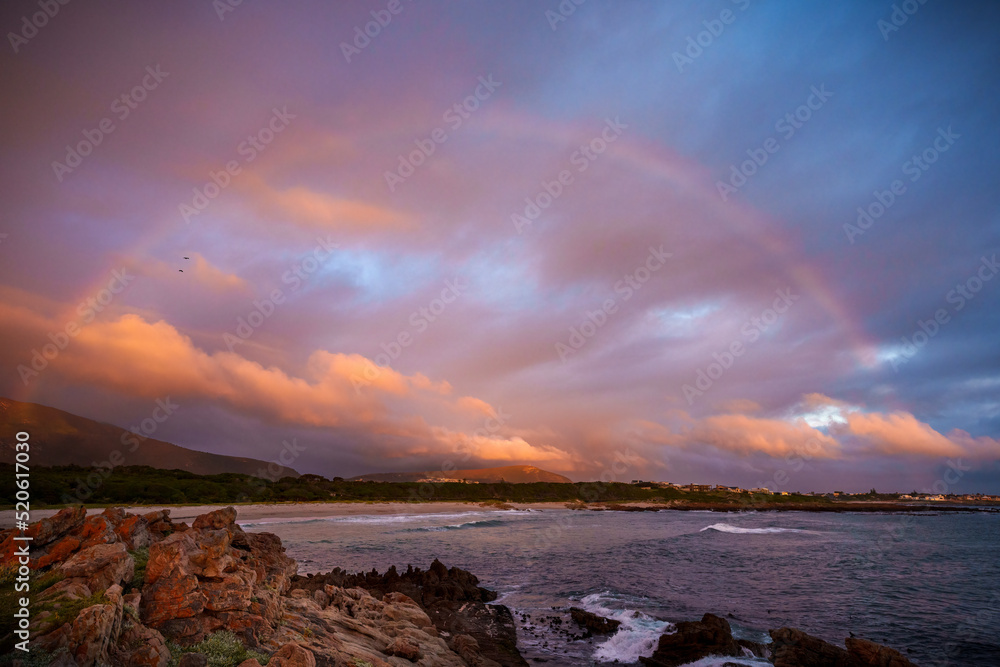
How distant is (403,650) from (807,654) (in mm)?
14204

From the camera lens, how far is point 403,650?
15367mm

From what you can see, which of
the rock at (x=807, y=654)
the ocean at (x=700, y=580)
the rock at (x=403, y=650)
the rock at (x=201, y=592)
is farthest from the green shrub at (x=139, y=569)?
the rock at (x=807, y=654)

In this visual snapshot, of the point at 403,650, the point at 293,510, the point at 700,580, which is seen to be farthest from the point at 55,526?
the point at 293,510

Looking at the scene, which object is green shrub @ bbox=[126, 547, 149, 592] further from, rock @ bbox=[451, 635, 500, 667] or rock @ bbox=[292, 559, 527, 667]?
rock @ bbox=[451, 635, 500, 667]

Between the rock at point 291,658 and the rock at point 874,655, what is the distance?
57.6ft

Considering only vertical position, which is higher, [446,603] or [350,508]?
[446,603]

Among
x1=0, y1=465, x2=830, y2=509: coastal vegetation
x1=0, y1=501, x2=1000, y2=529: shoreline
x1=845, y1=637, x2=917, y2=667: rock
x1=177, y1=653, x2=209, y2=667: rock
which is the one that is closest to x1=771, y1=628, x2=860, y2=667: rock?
x1=845, y1=637, x2=917, y2=667: rock

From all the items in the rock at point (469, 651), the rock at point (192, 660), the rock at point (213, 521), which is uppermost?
the rock at point (213, 521)

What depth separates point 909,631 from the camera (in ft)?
76.8

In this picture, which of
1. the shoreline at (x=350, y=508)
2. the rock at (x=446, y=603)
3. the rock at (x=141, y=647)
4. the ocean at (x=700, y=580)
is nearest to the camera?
the rock at (x=141, y=647)

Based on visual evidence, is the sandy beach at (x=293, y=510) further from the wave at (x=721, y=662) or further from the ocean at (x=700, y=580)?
the wave at (x=721, y=662)

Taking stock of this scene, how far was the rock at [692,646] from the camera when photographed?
1819 centimetres

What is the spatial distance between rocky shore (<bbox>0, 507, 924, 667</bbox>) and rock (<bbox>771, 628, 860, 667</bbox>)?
4 centimetres

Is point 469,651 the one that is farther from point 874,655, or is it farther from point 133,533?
point 874,655
